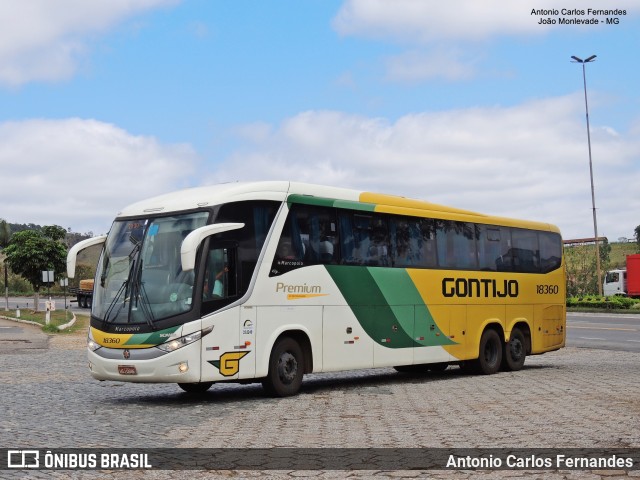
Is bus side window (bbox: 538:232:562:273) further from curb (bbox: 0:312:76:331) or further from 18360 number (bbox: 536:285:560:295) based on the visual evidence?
curb (bbox: 0:312:76:331)

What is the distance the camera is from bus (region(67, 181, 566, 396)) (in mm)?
13945

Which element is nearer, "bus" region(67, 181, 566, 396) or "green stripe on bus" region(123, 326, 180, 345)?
"green stripe on bus" region(123, 326, 180, 345)

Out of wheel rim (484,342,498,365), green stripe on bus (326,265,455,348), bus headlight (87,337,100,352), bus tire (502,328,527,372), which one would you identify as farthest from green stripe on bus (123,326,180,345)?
bus tire (502,328,527,372)

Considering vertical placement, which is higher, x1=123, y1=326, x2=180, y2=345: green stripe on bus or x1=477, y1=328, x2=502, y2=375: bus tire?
x1=123, y1=326, x2=180, y2=345: green stripe on bus

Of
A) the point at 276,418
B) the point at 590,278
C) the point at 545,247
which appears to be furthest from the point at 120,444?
the point at 590,278

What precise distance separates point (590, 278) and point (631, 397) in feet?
214

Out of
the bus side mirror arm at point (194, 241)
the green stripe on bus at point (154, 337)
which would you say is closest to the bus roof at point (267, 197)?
the bus side mirror arm at point (194, 241)

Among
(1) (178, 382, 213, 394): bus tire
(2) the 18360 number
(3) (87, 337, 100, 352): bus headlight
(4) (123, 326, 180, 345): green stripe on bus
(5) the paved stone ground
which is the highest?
(2) the 18360 number

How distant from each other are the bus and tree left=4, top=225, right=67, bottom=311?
147ft

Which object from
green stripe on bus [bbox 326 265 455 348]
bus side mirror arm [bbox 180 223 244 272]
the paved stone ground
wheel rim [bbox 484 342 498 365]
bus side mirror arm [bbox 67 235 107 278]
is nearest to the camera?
the paved stone ground

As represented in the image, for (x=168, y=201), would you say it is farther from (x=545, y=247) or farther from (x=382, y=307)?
(x=545, y=247)

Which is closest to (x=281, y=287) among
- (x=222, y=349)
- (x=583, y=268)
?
(x=222, y=349)

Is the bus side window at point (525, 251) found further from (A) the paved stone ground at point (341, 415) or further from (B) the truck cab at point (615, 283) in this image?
(B) the truck cab at point (615, 283)

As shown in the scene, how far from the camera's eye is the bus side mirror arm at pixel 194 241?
42.5ft
